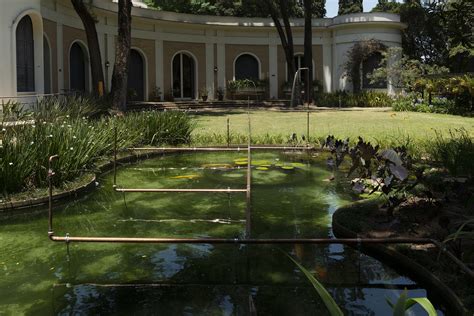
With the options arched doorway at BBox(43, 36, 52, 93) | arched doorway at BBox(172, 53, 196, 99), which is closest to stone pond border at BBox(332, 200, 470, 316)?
arched doorway at BBox(43, 36, 52, 93)

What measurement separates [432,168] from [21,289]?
616 cm

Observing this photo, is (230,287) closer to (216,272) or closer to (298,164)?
(216,272)

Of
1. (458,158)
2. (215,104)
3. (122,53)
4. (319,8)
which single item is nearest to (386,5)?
(319,8)

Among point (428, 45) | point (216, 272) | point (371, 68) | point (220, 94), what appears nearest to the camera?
point (216, 272)

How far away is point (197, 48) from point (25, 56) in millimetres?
14368

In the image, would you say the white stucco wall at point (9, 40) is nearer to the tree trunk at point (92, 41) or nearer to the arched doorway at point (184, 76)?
the tree trunk at point (92, 41)

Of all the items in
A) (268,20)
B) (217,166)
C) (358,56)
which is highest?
(268,20)

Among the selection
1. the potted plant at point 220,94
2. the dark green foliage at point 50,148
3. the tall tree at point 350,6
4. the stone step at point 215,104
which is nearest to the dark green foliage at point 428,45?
the tall tree at point 350,6

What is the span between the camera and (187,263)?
493 centimetres

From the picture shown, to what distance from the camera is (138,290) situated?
427 cm

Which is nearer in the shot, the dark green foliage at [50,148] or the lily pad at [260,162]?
the dark green foliage at [50,148]

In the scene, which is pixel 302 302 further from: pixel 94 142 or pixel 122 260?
pixel 94 142

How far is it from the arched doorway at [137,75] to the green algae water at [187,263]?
2017 centimetres

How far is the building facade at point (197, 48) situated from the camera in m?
22.4
